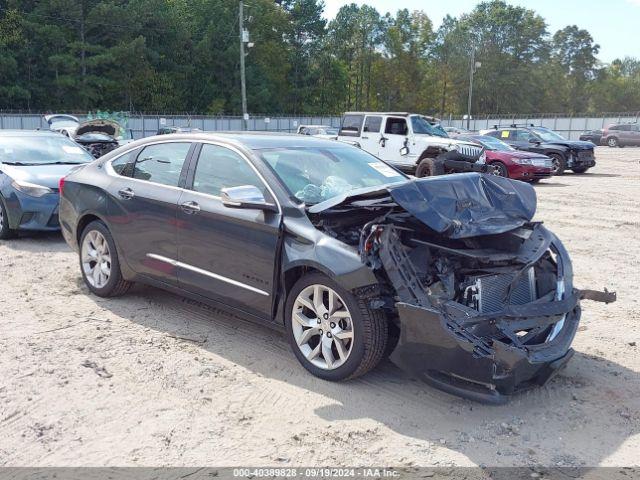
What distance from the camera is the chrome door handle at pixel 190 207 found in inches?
196

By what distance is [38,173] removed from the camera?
8.91 meters

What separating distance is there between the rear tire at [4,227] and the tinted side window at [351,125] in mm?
11307

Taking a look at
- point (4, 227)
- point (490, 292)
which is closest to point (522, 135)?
point (4, 227)

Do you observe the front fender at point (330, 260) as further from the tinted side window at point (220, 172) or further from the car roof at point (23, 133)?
the car roof at point (23, 133)

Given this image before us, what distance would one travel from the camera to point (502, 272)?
13.3 feet

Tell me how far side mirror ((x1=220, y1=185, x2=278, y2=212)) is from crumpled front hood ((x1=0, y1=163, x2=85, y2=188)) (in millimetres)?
5191

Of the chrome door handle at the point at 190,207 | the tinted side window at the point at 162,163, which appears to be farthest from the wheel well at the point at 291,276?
the tinted side window at the point at 162,163

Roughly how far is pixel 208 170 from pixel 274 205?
36.3 inches

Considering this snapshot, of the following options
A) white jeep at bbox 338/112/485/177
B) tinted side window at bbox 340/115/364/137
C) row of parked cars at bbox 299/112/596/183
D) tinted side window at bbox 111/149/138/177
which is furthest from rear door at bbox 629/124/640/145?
tinted side window at bbox 111/149/138/177

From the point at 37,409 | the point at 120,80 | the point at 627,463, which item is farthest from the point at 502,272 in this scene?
the point at 120,80

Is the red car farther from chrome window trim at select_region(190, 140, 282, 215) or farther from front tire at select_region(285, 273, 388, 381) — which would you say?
front tire at select_region(285, 273, 388, 381)

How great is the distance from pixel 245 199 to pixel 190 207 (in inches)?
31.3

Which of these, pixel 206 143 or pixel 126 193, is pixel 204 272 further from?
pixel 126 193

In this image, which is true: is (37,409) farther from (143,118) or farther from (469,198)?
(143,118)
